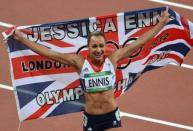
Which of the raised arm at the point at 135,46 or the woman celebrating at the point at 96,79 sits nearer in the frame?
the woman celebrating at the point at 96,79

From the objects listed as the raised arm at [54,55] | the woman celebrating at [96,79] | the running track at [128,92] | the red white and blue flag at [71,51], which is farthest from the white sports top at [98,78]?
the running track at [128,92]

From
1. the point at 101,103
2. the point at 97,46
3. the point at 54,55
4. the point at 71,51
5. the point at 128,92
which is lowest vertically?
the point at 128,92

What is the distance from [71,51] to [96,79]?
1.02m

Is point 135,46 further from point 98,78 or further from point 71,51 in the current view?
point 71,51

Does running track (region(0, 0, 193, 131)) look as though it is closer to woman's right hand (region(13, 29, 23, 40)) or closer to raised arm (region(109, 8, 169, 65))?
raised arm (region(109, 8, 169, 65))

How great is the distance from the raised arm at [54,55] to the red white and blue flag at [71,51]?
0.44 m

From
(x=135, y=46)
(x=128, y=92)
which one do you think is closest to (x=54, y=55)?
(x=135, y=46)

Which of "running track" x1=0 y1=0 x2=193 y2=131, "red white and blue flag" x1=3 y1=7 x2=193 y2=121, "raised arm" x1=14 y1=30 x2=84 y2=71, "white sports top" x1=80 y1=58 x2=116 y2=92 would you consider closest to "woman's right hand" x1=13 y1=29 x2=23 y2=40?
"raised arm" x1=14 y1=30 x2=84 y2=71

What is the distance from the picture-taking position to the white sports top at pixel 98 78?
9344 millimetres

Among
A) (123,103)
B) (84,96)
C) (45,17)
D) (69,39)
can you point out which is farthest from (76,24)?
(45,17)

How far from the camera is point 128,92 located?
11.9 m

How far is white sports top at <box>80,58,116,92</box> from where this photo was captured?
934cm

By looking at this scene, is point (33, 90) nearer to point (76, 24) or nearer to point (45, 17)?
point (76, 24)

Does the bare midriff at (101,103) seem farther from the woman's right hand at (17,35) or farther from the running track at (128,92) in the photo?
the running track at (128,92)
